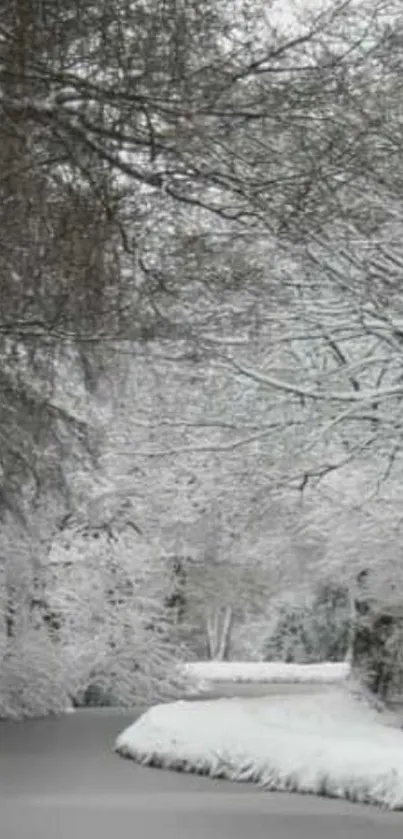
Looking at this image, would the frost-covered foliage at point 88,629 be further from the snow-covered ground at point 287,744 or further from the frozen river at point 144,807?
the frozen river at point 144,807

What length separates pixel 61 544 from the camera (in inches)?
986

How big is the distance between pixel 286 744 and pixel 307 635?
71.3 ft

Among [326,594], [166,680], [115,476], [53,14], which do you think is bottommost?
[166,680]

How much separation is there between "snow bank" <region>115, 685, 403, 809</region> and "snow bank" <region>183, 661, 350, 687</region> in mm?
10790

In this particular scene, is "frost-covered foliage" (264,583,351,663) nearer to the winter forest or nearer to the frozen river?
the frozen river

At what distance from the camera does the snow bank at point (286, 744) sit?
45.6 ft

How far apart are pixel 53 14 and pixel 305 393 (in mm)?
7743

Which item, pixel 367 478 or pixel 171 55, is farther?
pixel 367 478

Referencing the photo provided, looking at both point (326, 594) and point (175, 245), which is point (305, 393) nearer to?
point (175, 245)

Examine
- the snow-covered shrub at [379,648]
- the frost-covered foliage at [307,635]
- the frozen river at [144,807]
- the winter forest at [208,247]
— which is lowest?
the frost-covered foliage at [307,635]

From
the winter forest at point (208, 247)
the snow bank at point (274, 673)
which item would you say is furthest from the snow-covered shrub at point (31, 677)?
the winter forest at point (208, 247)

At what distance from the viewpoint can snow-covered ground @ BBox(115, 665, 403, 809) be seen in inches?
548

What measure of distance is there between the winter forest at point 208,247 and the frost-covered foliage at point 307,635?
16.4m

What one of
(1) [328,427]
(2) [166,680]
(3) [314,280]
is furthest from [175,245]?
(2) [166,680]
